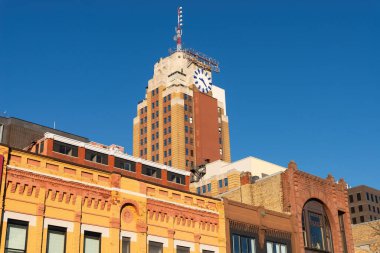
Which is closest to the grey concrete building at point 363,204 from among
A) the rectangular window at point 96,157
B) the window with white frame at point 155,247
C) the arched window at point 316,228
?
the rectangular window at point 96,157

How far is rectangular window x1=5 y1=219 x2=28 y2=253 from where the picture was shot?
87.6ft

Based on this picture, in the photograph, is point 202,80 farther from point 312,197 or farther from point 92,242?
point 92,242

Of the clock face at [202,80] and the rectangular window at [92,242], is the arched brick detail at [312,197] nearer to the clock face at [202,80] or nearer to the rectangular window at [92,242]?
the rectangular window at [92,242]

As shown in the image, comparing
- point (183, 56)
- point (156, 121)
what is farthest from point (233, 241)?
point (183, 56)

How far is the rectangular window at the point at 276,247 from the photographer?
41.9 meters

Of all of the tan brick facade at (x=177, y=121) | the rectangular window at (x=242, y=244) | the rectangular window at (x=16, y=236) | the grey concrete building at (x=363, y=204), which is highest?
the tan brick facade at (x=177, y=121)

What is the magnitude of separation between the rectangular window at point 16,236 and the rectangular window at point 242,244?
17060 mm

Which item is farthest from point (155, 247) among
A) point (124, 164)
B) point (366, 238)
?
point (366, 238)

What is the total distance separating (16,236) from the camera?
27109 mm

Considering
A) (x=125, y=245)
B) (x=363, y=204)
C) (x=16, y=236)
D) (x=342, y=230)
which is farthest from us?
(x=363, y=204)

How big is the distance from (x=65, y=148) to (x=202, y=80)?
99534mm

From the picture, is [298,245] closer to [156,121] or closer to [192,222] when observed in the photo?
[192,222]

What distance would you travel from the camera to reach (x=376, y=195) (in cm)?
16975

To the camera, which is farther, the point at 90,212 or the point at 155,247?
the point at 155,247
